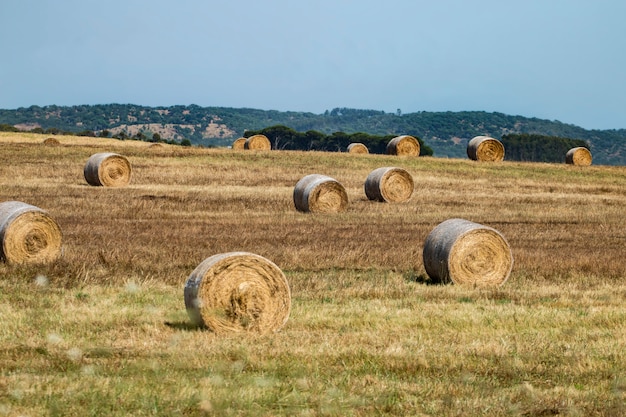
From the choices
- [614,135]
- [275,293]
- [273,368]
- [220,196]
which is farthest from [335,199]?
[614,135]

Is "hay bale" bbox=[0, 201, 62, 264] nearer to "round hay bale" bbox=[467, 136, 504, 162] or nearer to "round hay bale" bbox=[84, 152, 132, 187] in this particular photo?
"round hay bale" bbox=[84, 152, 132, 187]

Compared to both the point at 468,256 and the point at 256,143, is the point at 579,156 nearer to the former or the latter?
the point at 256,143

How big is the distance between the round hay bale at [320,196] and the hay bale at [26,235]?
12115mm

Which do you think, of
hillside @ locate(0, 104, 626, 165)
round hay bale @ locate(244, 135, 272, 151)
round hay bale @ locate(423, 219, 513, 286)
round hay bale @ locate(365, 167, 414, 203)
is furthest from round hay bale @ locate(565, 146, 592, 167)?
hillside @ locate(0, 104, 626, 165)

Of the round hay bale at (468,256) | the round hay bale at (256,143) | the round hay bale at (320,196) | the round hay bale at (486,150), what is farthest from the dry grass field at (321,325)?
the round hay bale at (256,143)

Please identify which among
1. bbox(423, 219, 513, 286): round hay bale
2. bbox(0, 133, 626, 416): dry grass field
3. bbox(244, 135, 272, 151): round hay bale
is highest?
bbox(244, 135, 272, 151): round hay bale

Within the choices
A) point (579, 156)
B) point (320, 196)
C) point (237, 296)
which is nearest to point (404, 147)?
point (579, 156)

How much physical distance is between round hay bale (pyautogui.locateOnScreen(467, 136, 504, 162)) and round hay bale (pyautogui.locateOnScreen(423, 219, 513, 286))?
3446 centimetres

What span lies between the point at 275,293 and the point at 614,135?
17365 centimetres

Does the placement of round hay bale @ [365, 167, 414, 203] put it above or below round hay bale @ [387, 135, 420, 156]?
below

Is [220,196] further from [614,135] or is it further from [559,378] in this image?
[614,135]

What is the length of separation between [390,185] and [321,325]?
71.7 feet

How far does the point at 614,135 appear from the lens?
6934 inches

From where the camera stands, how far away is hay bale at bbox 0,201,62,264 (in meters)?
17.1
